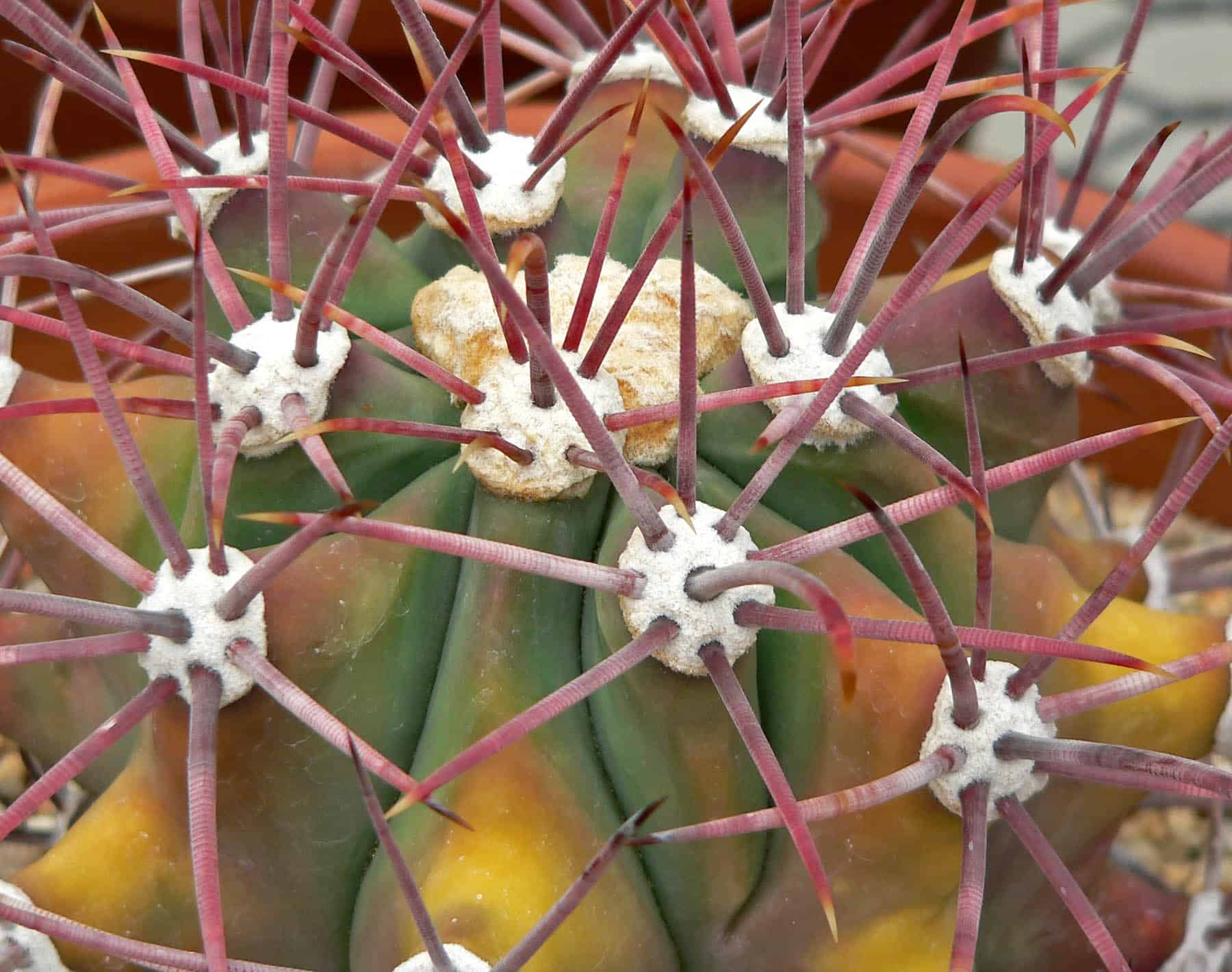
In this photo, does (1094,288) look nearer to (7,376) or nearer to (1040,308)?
(1040,308)

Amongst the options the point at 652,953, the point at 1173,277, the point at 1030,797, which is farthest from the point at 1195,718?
the point at 1173,277

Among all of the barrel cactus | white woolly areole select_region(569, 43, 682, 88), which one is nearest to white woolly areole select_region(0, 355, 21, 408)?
the barrel cactus

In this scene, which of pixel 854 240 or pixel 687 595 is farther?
pixel 854 240

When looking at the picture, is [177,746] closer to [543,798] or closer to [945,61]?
[543,798]

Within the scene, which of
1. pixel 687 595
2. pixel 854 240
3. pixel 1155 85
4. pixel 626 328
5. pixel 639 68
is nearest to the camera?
pixel 687 595

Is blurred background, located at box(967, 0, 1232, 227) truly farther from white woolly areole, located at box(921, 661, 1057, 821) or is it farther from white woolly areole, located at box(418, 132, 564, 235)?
white woolly areole, located at box(921, 661, 1057, 821)

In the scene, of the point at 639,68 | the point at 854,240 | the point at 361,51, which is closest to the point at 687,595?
the point at 639,68
